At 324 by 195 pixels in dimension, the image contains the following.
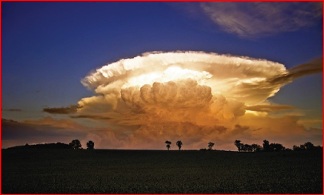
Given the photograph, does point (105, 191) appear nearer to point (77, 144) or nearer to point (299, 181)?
point (299, 181)

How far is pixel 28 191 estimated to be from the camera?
115 feet

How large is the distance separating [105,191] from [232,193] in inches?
440

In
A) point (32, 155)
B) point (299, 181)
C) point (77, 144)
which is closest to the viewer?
point (299, 181)

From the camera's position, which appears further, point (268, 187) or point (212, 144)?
point (212, 144)

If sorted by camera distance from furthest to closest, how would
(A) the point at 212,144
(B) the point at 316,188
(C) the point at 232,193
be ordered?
1. (A) the point at 212,144
2. (B) the point at 316,188
3. (C) the point at 232,193

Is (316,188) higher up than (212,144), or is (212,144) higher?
(212,144)

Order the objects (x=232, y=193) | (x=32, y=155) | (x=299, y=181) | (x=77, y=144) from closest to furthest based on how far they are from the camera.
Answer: (x=232, y=193), (x=299, y=181), (x=32, y=155), (x=77, y=144)

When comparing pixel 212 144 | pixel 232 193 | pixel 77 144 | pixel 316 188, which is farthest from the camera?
pixel 212 144

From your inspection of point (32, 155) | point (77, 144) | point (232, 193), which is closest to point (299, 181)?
point (232, 193)

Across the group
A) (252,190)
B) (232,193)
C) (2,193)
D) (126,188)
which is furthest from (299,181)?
(2,193)

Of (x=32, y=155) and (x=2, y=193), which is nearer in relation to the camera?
(x=2, y=193)

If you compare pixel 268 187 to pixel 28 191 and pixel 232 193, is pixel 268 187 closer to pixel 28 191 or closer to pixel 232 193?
pixel 232 193

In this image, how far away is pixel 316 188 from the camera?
111 feet

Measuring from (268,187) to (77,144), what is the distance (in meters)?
130
